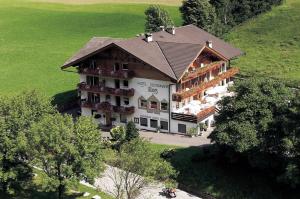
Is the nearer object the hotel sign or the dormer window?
the hotel sign

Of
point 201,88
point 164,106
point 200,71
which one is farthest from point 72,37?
point 164,106

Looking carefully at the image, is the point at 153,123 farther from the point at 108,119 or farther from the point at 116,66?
the point at 116,66

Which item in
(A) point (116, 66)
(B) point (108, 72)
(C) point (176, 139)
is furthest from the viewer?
(A) point (116, 66)

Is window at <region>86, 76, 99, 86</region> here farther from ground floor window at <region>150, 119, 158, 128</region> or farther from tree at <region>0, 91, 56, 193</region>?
tree at <region>0, 91, 56, 193</region>

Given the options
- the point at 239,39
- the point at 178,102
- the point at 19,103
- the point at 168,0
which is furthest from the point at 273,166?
the point at 168,0

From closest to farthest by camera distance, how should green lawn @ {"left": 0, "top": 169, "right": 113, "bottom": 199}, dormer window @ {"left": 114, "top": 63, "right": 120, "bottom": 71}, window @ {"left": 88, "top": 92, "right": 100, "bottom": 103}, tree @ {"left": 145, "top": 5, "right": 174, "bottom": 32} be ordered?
green lawn @ {"left": 0, "top": 169, "right": 113, "bottom": 199}
dormer window @ {"left": 114, "top": 63, "right": 120, "bottom": 71}
window @ {"left": 88, "top": 92, "right": 100, "bottom": 103}
tree @ {"left": 145, "top": 5, "right": 174, "bottom": 32}

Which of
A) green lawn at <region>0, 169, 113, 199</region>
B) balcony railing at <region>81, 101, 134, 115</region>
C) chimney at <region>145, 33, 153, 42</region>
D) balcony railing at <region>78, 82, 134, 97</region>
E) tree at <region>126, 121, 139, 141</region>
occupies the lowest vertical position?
green lawn at <region>0, 169, 113, 199</region>

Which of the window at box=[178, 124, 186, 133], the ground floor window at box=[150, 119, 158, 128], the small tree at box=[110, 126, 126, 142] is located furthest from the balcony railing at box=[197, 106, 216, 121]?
the small tree at box=[110, 126, 126, 142]
